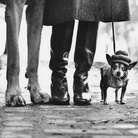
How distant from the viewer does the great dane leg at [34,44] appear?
12.5 ft

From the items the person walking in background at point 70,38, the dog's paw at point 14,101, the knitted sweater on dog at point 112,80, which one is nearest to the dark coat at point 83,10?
the person walking in background at point 70,38

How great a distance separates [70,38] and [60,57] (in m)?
0.19

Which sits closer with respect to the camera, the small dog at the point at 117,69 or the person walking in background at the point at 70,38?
the small dog at the point at 117,69

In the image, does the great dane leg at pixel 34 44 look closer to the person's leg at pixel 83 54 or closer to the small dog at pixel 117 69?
the person's leg at pixel 83 54

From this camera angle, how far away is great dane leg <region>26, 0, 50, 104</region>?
12.5 ft

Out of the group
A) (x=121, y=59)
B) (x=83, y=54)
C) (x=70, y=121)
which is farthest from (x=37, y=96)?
(x=70, y=121)

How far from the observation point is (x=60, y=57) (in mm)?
3928

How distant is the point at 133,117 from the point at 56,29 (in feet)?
3.94

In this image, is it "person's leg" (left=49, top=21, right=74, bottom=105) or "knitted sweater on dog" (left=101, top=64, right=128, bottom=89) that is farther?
"person's leg" (left=49, top=21, right=74, bottom=105)

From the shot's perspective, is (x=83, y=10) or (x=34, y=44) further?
(x=83, y=10)

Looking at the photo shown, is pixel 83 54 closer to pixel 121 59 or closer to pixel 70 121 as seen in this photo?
pixel 121 59

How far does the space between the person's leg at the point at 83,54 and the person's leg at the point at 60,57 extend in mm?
108

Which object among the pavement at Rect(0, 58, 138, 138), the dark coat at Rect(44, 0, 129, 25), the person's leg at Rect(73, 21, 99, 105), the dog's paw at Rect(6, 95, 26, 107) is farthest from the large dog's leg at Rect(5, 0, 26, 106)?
the person's leg at Rect(73, 21, 99, 105)

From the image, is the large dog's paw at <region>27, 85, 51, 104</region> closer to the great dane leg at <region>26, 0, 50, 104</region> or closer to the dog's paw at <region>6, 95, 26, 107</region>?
the great dane leg at <region>26, 0, 50, 104</region>
